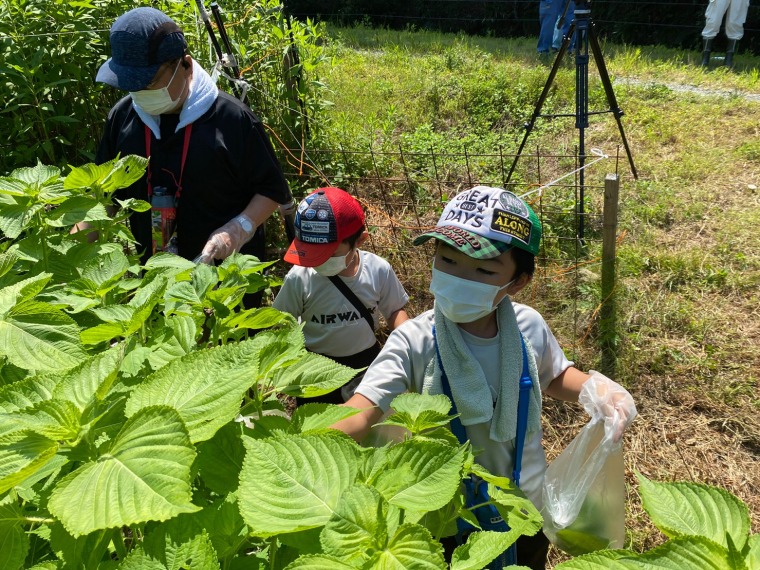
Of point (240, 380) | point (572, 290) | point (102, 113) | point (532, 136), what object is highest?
point (240, 380)

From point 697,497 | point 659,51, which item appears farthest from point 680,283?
point 659,51

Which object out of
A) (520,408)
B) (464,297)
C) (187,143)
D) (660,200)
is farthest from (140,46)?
(660,200)

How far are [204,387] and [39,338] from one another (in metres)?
0.31

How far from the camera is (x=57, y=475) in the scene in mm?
713

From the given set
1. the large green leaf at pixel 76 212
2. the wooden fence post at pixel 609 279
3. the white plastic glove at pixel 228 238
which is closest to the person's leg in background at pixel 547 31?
the wooden fence post at pixel 609 279

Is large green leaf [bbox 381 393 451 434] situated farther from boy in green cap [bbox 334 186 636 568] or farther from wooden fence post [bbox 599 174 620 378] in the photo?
wooden fence post [bbox 599 174 620 378]

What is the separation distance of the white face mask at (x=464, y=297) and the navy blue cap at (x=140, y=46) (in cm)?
130

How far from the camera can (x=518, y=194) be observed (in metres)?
4.45

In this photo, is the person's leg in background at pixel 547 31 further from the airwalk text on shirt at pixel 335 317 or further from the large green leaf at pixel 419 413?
the large green leaf at pixel 419 413

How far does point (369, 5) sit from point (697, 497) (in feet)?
53.5

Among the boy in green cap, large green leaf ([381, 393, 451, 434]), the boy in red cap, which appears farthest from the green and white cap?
the boy in red cap

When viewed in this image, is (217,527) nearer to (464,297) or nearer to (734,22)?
(464,297)

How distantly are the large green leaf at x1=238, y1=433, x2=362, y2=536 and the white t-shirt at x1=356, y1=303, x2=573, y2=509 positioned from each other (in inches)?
32.4

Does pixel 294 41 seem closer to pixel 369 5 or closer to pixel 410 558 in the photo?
pixel 410 558
